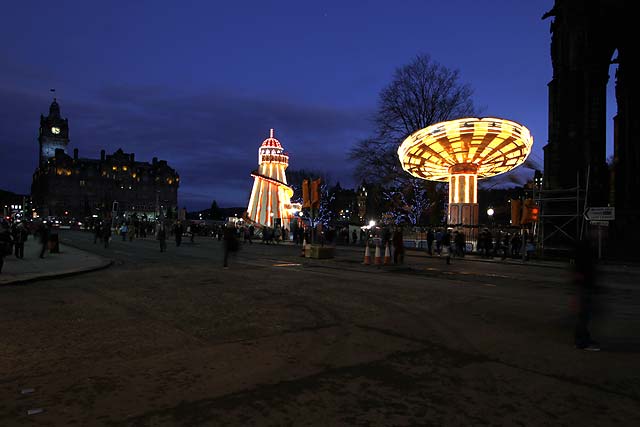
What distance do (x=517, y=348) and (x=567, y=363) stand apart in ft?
2.37

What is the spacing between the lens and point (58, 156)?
140m

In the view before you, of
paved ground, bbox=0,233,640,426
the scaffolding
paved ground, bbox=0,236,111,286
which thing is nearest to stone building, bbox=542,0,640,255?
the scaffolding

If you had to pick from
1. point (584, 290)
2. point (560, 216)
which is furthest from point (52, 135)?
point (584, 290)

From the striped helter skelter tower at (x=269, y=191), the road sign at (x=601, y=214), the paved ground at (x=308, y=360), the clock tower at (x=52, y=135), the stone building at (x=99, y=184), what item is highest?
the clock tower at (x=52, y=135)

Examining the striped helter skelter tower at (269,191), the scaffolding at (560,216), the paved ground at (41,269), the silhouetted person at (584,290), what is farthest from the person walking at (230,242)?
the striped helter skelter tower at (269,191)

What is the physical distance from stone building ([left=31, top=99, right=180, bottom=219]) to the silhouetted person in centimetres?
13038

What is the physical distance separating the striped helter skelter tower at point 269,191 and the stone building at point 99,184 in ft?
268

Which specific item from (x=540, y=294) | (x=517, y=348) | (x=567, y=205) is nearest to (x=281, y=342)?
(x=517, y=348)

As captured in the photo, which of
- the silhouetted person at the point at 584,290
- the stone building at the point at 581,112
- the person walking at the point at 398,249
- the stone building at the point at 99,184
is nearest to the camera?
the silhouetted person at the point at 584,290

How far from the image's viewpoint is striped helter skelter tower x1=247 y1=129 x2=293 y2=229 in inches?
2126

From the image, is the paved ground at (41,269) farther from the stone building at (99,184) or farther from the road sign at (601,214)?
the stone building at (99,184)

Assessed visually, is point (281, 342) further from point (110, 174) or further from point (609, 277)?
point (110, 174)

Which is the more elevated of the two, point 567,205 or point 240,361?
point 567,205

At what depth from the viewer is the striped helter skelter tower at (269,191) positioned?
177ft
